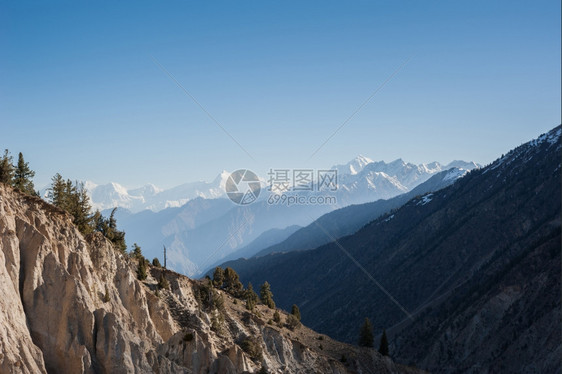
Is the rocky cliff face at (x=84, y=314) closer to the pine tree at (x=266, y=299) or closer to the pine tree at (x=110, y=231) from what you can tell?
the pine tree at (x=110, y=231)

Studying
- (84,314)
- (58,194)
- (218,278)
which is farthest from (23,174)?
(218,278)

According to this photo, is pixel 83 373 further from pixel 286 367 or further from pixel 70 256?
pixel 286 367

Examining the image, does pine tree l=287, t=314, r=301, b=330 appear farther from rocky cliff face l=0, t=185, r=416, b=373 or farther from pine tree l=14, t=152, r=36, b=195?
pine tree l=14, t=152, r=36, b=195

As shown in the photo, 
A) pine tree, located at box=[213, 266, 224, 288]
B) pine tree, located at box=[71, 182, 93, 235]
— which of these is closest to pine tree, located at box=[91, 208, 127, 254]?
pine tree, located at box=[71, 182, 93, 235]

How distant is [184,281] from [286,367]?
19.0 meters

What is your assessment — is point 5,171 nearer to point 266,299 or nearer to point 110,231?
point 110,231

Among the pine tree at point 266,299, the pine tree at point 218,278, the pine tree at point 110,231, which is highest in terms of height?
the pine tree at point 110,231

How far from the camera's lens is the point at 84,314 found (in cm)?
4372

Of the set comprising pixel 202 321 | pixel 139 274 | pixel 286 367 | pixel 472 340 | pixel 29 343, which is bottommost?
pixel 472 340

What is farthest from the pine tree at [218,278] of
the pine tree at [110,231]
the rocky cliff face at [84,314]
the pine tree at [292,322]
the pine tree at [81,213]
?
the pine tree at [81,213]

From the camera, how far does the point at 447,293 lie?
193 meters

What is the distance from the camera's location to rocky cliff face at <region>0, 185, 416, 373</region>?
133ft

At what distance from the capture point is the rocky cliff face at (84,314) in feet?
133

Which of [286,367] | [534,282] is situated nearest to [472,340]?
[534,282]
